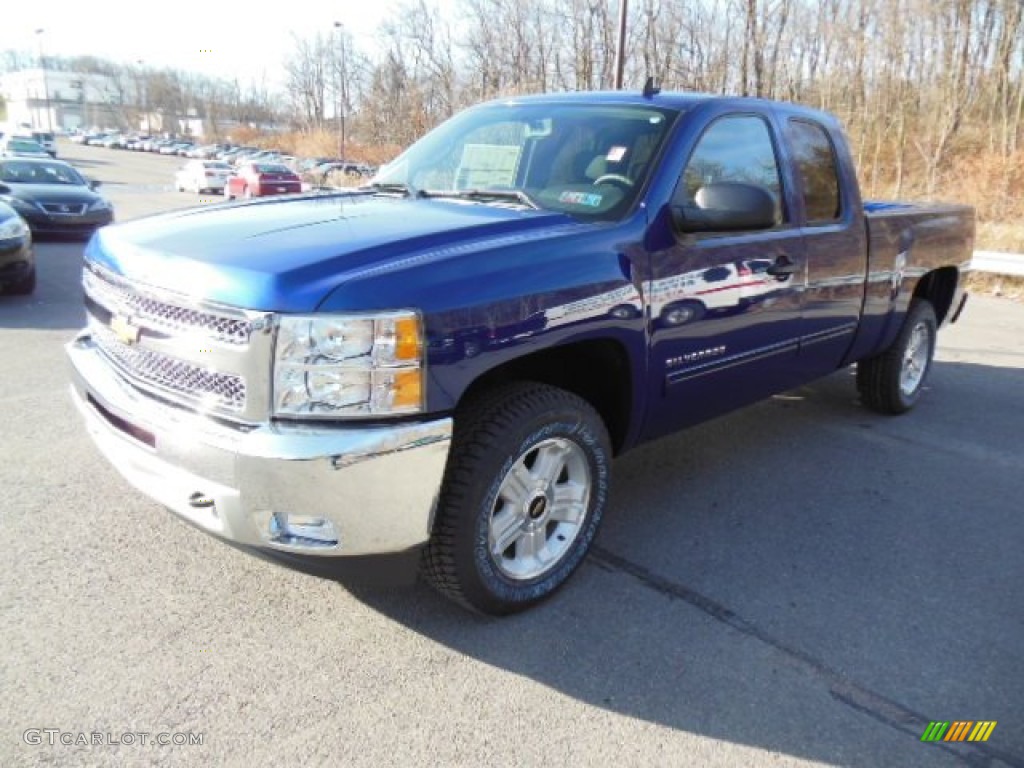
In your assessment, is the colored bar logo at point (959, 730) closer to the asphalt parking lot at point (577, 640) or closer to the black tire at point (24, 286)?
the asphalt parking lot at point (577, 640)

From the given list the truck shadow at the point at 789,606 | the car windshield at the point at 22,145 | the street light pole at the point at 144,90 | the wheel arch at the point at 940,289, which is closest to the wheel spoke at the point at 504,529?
the truck shadow at the point at 789,606

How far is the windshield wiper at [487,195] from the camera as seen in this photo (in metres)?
3.40

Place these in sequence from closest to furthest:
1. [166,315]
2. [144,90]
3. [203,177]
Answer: [166,315] < [203,177] < [144,90]

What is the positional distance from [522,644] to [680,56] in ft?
116

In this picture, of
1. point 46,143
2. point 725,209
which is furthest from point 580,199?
point 46,143

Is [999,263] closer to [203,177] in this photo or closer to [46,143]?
[203,177]

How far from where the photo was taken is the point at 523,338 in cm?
276

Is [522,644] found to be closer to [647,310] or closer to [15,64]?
[647,310]

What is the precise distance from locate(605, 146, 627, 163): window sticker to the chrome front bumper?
5.27 ft

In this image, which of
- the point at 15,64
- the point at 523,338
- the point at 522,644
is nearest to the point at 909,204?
the point at 523,338

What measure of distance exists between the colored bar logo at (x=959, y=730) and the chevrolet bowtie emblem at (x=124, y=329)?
2.89m

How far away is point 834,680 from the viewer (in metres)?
2.75

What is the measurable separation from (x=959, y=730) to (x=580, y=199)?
2.34 m

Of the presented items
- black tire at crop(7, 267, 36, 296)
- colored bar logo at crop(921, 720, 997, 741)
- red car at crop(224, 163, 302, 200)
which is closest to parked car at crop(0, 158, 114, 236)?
black tire at crop(7, 267, 36, 296)
